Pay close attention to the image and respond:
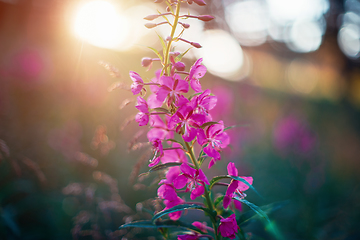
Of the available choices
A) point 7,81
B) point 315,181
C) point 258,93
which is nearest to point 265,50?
point 258,93

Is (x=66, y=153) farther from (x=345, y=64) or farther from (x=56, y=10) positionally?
(x=345, y=64)

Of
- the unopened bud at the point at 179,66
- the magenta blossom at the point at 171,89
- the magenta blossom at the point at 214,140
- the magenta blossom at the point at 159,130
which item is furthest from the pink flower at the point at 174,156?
the unopened bud at the point at 179,66

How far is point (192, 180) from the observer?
0.94 meters

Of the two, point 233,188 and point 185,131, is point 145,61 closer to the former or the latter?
point 185,131

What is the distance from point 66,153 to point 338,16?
8741 millimetres

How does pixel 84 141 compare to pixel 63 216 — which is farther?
pixel 84 141

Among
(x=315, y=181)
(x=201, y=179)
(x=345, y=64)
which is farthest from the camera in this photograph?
(x=345, y=64)

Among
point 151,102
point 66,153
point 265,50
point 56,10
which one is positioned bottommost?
point 66,153

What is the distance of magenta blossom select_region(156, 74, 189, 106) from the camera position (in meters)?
0.91

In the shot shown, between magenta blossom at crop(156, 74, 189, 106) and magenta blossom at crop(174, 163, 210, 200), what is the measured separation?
0.29m

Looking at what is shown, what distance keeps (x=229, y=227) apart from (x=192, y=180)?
9.7 inches

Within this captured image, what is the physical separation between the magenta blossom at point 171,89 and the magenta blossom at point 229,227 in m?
0.55

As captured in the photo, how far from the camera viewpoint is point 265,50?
992 cm

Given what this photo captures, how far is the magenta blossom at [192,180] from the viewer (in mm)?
903
